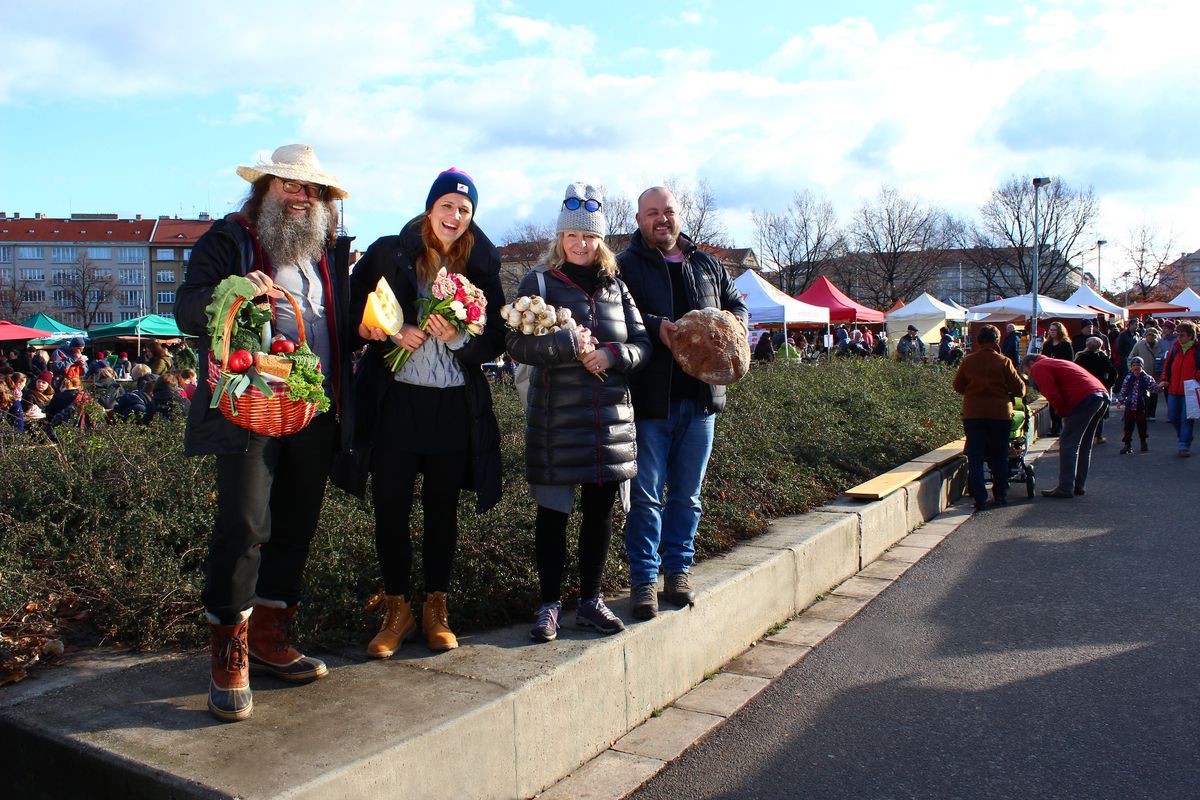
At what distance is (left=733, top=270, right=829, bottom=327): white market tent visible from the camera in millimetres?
23297

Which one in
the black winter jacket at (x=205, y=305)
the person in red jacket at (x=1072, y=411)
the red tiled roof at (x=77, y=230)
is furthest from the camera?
the red tiled roof at (x=77, y=230)

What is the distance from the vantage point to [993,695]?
13.7ft

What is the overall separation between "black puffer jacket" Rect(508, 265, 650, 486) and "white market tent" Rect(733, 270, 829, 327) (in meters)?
19.2

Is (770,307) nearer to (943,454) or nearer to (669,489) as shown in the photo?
(943,454)

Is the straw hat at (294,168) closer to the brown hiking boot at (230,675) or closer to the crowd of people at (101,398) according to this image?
the brown hiking boot at (230,675)

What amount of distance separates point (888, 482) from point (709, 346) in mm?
4118

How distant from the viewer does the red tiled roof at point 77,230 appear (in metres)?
122

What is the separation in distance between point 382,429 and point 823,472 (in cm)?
533

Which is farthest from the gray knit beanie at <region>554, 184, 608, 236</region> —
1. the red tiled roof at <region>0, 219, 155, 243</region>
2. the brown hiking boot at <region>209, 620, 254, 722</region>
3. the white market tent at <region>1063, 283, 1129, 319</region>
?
the red tiled roof at <region>0, 219, 155, 243</region>

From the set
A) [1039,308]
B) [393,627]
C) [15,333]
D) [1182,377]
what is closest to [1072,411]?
[1182,377]

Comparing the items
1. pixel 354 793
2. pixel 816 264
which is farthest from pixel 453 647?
pixel 816 264

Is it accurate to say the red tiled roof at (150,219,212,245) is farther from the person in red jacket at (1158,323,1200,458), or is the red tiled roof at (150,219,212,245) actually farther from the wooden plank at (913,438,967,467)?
the wooden plank at (913,438,967,467)

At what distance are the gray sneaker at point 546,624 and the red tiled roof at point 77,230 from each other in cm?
13300

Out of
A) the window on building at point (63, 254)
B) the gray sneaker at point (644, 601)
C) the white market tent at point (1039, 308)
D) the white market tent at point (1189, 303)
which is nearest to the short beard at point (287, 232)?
the gray sneaker at point (644, 601)
